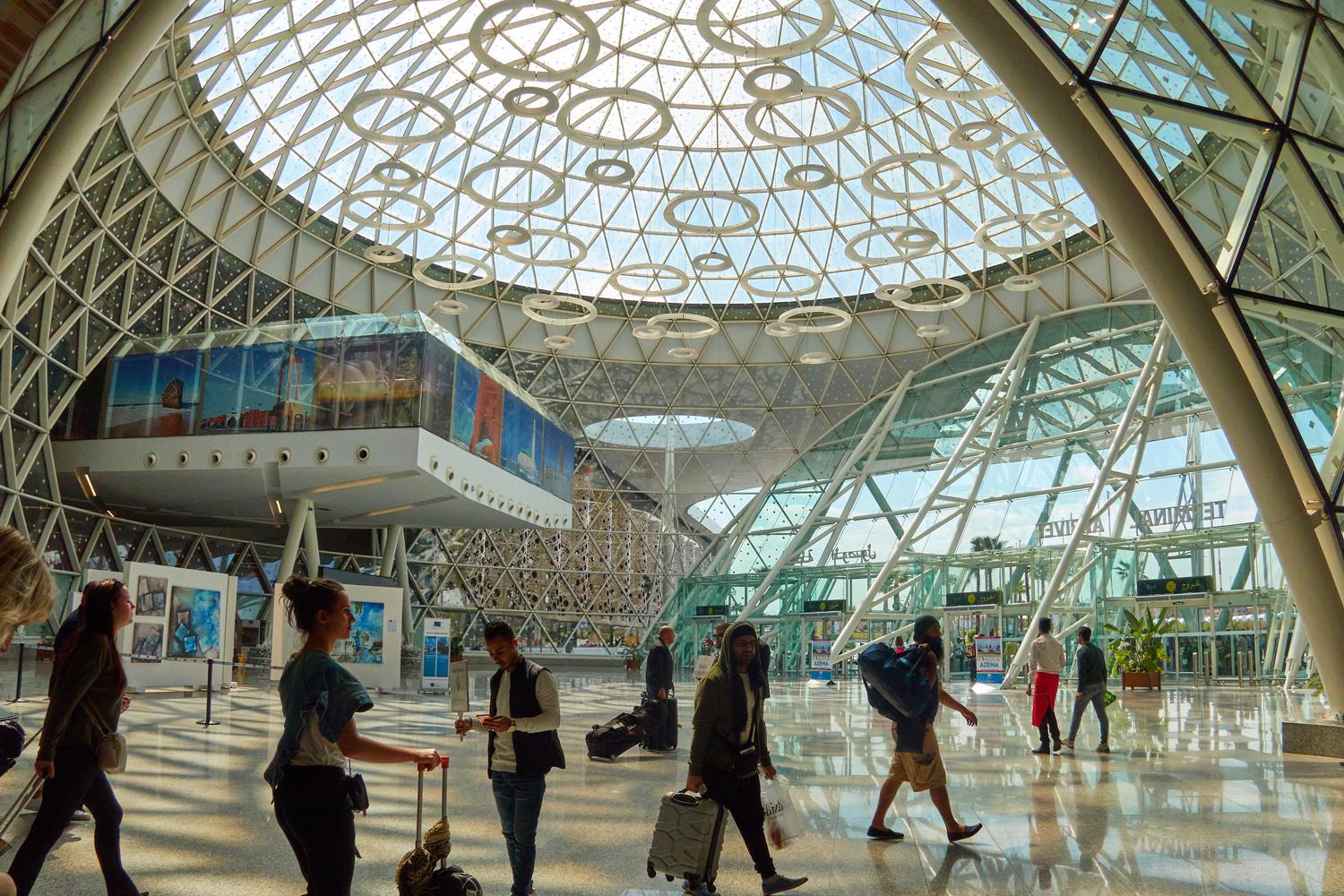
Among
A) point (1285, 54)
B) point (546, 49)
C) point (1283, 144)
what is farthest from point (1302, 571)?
point (546, 49)

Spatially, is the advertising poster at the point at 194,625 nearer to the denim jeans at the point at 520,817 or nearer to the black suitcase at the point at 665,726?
the black suitcase at the point at 665,726

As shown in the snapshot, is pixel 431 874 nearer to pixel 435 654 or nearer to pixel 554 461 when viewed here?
pixel 435 654

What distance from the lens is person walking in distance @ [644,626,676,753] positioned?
16.6m

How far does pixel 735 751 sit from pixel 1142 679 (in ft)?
102

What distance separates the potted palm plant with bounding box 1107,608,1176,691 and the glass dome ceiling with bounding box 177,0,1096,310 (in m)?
13.8

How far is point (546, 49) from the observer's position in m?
37.9

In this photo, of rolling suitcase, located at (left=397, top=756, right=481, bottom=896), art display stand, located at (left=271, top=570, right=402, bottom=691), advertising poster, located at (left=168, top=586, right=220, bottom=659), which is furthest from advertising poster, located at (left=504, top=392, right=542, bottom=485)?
rolling suitcase, located at (left=397, top=756, right=481, bottom=896)

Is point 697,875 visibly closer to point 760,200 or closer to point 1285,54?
point 1285,54

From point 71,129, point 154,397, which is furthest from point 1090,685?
point 154,397

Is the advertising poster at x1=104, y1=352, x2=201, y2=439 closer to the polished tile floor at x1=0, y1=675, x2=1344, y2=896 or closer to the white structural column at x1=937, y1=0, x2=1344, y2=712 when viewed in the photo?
the polished tile floor at x1=0, y1=675, x2=1344, y2=896

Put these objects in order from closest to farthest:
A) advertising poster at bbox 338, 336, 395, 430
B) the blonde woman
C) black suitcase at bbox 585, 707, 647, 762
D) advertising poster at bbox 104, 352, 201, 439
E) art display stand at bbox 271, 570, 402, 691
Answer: the blonde woman < black suitcase at bbox 585, 707, 647, 762 < art display stand at bbox 271, 570, 402, 691 < advertising poster at bbox 338, 336, 395, 430 < advertising poster at bbox 104, 352, 201, 439

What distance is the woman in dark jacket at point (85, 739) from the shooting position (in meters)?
6.41

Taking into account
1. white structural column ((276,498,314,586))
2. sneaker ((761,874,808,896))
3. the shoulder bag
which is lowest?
sneaker ((761,874,808,896))

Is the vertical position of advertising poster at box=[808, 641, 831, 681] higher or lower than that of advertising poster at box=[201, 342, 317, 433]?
lower
